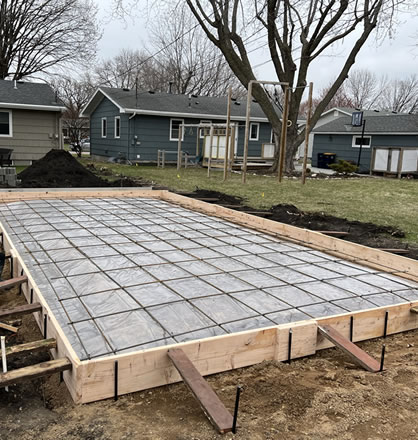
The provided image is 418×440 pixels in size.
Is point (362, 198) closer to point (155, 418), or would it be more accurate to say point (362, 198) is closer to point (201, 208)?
point (201, 208)

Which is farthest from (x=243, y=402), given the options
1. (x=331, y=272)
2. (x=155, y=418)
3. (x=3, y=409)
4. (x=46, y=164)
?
(x=46, y=164)

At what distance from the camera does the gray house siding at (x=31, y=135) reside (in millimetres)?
13414

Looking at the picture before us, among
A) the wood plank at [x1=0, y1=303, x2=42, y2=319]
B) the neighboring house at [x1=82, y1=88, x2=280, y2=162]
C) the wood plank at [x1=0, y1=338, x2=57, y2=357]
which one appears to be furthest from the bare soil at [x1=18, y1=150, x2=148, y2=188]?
the wood plank at [x1=0, y1=338, x2=57, y2=357]

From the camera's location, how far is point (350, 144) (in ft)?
61.7

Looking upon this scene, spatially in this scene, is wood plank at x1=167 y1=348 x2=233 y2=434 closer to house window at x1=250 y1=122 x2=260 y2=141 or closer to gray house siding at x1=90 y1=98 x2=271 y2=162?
gray house siding at x1=90 y1=98 x2=271 y2=162

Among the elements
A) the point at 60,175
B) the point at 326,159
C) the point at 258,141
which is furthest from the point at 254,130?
the point at 60,175

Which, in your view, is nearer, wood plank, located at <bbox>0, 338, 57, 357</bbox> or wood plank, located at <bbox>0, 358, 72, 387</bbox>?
wood plank, located at <bbox>0, 358, 72, 387</bbox>

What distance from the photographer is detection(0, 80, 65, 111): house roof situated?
13.1 m

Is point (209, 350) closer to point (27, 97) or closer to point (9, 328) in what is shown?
point (9, 328)

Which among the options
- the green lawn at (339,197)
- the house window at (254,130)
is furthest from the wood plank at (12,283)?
the house window at (254,130)

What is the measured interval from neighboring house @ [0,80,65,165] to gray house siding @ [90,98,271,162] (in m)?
3.38

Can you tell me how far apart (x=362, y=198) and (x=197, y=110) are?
34.2 feet

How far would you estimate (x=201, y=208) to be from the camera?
6.87 meters

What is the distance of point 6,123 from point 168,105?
21.4 ft
